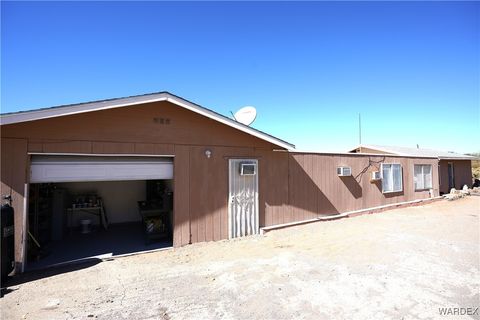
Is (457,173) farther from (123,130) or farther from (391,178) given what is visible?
(123,130)

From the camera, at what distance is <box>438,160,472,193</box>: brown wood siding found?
53.6 feet

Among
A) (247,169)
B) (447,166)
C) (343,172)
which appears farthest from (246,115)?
(447,166)

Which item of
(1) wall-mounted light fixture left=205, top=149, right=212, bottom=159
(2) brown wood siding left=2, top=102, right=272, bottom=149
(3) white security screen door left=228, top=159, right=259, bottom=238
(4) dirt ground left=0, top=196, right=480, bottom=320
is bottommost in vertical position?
(4) dirt ground left=0, top=196, right=480, bottom=320

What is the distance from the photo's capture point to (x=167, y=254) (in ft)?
18.8

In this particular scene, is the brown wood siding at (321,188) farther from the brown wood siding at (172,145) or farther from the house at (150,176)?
the brown wood siding at (172,145)

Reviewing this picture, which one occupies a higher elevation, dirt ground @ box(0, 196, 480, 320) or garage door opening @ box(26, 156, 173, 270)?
garage door opening @ box(26, 156, 173, 270)

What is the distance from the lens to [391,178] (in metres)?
11.3

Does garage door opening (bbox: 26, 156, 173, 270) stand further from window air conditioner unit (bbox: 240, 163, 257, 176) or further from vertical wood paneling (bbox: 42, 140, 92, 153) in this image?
window air conditioner unit (bbox: 240, 163, 257, 176)

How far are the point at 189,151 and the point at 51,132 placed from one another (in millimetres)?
2726

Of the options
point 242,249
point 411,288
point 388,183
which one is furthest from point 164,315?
point 388,183

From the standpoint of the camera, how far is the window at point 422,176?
12.7 m

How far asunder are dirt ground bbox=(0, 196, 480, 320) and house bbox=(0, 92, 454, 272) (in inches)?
36.3

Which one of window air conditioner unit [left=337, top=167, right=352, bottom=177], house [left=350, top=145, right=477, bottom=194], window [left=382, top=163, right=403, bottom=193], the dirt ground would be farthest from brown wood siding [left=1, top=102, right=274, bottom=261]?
house [left=350, top=145, right=477, bottom=194]

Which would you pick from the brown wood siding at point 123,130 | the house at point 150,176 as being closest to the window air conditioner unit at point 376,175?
the house at point 150,176
